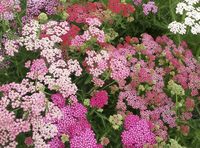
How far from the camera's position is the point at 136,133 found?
2928mm

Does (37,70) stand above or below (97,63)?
below

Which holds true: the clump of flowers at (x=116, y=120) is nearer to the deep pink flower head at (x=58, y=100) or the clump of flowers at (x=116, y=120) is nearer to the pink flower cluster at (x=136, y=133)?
the pink flower cluster at (x=136, y=133)

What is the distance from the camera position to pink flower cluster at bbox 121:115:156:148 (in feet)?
9.47

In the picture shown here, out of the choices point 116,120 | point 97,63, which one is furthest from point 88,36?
point 116,120

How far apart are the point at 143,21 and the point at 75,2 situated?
5.91ft

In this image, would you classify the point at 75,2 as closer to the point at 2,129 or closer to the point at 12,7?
the point at 12,7

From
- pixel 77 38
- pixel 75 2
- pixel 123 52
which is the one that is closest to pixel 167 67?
pixel 123 52

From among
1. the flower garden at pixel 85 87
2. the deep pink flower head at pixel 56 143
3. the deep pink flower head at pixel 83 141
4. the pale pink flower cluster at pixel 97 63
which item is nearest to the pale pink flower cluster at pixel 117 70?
the flower garden at pixel 85 87

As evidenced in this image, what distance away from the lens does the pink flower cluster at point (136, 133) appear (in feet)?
9.47

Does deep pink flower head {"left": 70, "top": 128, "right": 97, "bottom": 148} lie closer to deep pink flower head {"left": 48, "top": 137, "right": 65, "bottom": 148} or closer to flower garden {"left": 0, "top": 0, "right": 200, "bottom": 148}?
flower garden {"left": 0, "top": 0, "right": 200, "bottom": 148}

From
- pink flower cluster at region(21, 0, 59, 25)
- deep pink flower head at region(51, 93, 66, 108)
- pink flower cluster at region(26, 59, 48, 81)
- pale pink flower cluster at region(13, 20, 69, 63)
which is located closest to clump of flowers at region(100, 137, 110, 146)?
deep pink flower head at region(51, 93, 66, 108)

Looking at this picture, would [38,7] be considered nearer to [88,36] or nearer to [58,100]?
[88,36]

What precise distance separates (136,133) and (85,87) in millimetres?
1252

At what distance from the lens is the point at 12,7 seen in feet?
10.4
